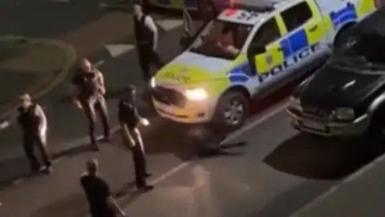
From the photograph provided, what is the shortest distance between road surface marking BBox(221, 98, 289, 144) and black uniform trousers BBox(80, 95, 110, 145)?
1966 mm

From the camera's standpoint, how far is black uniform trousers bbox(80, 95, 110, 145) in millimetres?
17641

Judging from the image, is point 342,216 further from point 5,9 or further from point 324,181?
point 5,9

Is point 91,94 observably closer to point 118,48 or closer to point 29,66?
point 118,48

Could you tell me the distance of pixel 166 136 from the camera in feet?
59.5

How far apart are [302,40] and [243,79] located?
127 cm

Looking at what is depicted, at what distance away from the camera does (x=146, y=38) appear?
19.4 m

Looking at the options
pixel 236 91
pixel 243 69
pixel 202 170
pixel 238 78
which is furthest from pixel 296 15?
pixel 202 170

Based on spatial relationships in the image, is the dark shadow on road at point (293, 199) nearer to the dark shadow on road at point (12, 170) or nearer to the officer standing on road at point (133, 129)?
the officer standing on road at point (133, 129)

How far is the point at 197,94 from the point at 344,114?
104 inches

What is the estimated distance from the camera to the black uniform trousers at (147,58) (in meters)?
19.4

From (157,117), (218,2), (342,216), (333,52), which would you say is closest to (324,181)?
(333,52)

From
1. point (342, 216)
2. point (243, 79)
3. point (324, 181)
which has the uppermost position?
point (342, 216)

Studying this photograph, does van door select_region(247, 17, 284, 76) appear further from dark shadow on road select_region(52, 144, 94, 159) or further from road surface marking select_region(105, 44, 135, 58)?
road surface marking select_region(105, 44, 135, 58)

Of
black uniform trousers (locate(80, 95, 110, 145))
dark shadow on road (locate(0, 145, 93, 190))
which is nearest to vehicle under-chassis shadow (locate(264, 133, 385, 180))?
black uniform trousers (locate(80, 95, 110, 145))
